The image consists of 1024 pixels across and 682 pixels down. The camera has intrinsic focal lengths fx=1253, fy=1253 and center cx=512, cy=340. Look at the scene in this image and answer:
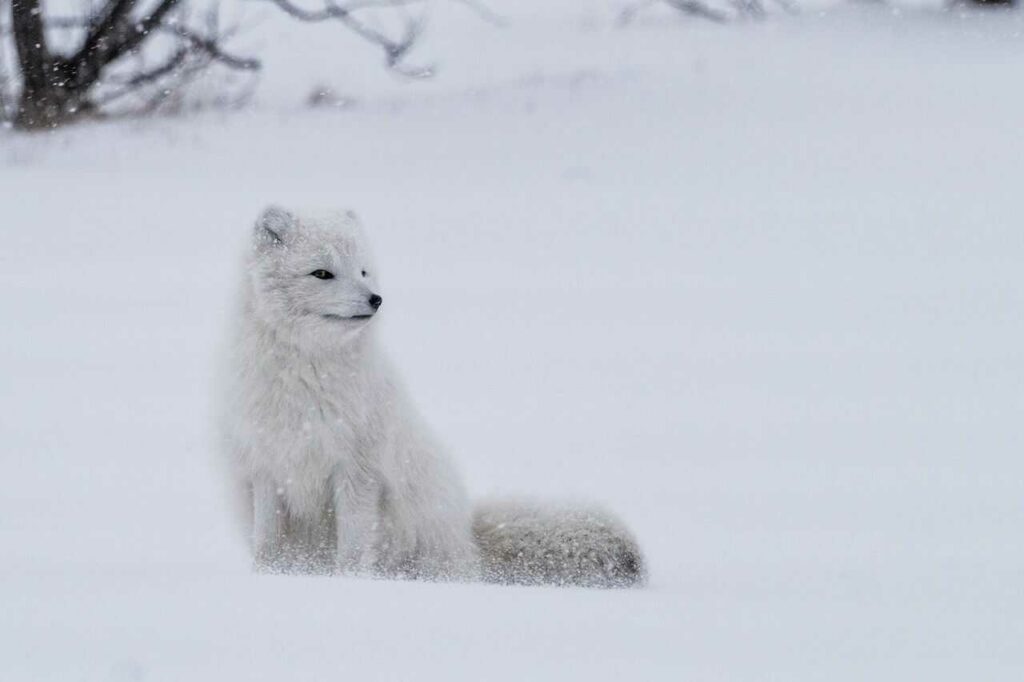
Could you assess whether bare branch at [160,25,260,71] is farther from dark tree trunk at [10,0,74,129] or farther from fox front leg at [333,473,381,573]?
fox front leg at [333,473,381,573]

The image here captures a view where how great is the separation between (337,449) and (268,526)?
37 centimetres

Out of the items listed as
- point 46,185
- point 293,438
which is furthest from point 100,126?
point 293,438

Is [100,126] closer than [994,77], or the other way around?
[100,126]

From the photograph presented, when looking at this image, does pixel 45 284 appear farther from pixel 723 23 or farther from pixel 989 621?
pixel 723 23

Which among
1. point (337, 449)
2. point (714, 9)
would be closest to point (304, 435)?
point (337, 449)

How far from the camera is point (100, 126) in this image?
36.7 ft

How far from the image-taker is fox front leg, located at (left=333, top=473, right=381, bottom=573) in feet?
13.7

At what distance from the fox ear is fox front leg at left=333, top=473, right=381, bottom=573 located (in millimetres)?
824

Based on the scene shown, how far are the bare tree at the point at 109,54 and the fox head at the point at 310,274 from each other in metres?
7.76

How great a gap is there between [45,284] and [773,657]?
661 cm

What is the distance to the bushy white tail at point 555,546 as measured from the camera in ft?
14.0

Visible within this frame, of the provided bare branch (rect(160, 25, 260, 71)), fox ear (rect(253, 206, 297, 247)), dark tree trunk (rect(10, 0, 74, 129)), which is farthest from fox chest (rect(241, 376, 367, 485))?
bare branch (rect(160, 25, 260, 71))

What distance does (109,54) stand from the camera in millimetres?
11680

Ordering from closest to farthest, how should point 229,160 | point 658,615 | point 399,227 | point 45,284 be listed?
point 658,615 → point 45,284 → point 399,227 → point 229,160
